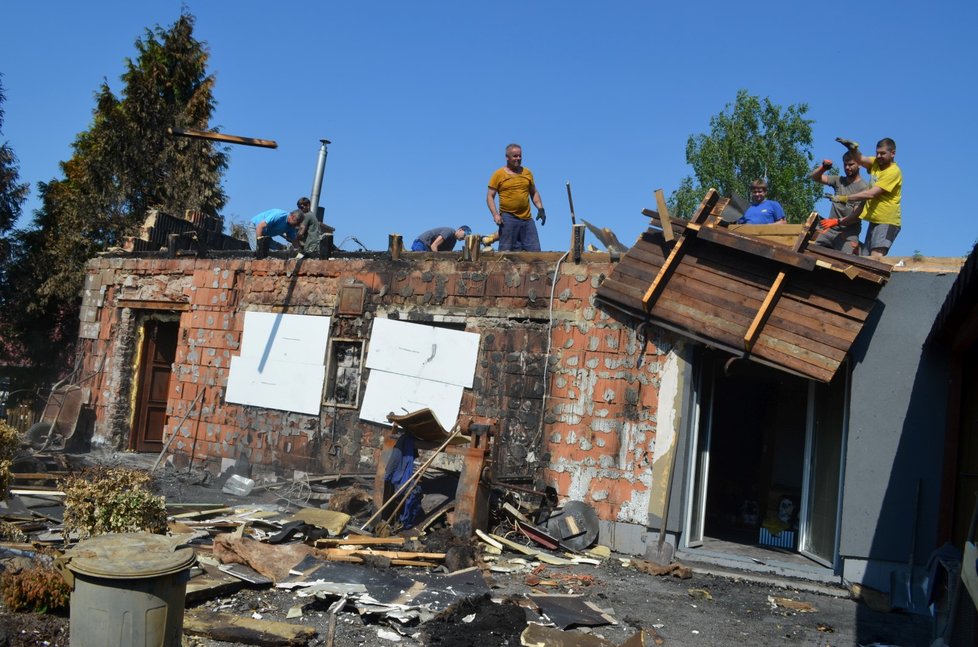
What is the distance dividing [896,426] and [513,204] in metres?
5.89

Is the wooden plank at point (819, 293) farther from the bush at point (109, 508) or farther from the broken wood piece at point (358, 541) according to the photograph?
the bush at point (109, 508)

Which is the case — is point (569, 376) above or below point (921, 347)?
below

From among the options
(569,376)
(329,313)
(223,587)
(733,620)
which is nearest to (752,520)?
(569,376)

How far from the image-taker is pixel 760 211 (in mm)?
10492

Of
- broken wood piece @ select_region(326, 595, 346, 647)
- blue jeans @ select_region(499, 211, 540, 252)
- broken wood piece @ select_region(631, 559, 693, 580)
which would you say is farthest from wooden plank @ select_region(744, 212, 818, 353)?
broken wood piece @ select_region(326, 595, 346, 647)

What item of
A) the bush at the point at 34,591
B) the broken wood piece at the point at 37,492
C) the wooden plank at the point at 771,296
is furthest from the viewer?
the broken wood piece at the point at 37,492

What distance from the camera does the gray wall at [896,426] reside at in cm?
835

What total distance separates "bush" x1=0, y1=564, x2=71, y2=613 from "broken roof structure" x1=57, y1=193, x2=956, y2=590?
5.11 meters

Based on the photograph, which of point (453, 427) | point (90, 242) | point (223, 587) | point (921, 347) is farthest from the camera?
point (90, 242)

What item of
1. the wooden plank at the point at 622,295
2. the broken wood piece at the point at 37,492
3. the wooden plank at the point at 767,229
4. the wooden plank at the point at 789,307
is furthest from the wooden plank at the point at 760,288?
the broken wood piece at the point at 37,492

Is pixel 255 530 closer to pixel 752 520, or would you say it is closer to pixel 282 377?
pixel 282 377

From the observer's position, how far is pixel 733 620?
7.19 m

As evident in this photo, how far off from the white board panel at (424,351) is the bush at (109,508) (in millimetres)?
4974

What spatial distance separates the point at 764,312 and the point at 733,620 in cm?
353
